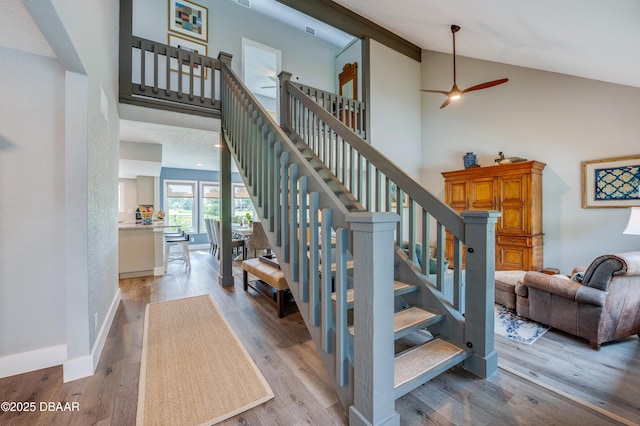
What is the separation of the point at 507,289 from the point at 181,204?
850 centimetres

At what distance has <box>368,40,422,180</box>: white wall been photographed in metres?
5.40

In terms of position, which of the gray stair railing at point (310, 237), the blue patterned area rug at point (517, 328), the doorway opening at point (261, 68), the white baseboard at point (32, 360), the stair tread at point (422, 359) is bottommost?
the blue patterned area rug at point (517, 328)

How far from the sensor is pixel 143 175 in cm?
627

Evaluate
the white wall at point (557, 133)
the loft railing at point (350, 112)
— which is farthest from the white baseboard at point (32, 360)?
the white wall at point (557, 133)

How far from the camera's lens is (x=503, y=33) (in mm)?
3703

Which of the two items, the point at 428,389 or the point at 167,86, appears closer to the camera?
the point at 428,389

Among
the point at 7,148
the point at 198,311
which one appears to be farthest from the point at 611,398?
the point at 7,148

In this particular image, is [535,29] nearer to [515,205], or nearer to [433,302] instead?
[515,205]

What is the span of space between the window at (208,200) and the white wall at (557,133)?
7077 millimetres

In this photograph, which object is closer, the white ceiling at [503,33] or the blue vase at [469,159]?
the white ceiling at [503,33]

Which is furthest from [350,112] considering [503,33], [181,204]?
[181,204]

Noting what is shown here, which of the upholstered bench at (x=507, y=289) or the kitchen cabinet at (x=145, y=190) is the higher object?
the kitchen cabinet at (x=145, y=190)

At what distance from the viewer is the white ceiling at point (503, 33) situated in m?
2.17

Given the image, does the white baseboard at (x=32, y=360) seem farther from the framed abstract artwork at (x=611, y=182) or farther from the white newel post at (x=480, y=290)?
the framed abstract artwork at (x=611, y=182)
